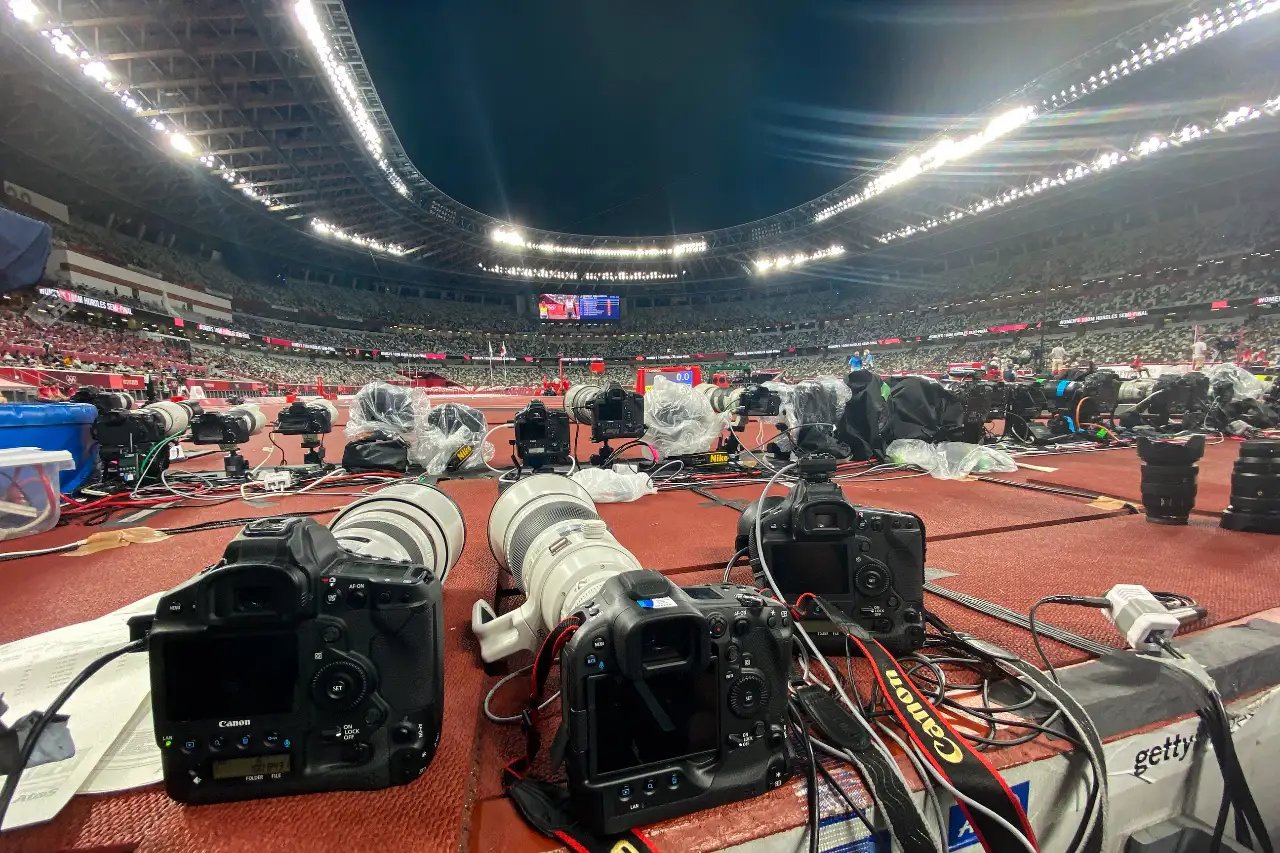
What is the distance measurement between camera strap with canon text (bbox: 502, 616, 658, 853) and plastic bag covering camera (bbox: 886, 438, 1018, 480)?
4.20 metres

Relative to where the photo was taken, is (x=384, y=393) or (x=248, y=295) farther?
(x=248, y=295)

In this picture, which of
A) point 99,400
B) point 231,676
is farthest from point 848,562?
point 99,400

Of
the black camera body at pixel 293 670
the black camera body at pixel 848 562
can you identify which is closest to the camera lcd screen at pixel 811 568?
the black camera body at pixel 848 562

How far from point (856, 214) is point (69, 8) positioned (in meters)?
28.9

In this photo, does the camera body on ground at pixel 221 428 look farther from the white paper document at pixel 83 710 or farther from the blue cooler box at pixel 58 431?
the white paper document at pixel 83 710

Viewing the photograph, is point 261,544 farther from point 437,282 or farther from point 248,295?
point 437,282

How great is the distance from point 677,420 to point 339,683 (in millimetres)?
4391

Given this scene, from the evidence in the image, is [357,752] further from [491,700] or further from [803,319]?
[803,319]

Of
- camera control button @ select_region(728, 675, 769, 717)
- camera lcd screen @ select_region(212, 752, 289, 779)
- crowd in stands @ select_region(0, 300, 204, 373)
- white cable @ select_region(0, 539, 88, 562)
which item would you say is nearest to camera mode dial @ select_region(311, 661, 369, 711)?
camera lcd screen @ select_region(212, 752, 289, 779)

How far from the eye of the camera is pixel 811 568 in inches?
52.6

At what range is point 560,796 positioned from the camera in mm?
875

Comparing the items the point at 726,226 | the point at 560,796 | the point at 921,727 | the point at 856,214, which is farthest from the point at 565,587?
the point at 726,226

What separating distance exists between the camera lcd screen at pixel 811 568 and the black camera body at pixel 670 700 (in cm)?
52

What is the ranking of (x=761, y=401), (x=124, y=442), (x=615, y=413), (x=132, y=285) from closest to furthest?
(x=124, y=442)
(x=615, y=413)
(x=761, y=401)
(x=132, y=285)
